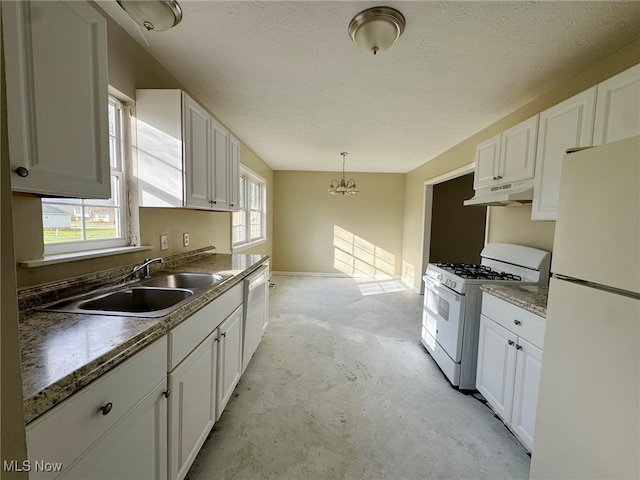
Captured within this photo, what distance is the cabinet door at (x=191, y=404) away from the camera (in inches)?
46.9

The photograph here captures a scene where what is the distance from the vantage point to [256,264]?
246 centimetres

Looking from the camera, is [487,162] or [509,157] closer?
[509,157]

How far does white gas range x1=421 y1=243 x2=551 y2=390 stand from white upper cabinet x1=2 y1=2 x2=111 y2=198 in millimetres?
2454

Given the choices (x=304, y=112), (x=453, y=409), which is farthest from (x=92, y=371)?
(x=304, y=112)

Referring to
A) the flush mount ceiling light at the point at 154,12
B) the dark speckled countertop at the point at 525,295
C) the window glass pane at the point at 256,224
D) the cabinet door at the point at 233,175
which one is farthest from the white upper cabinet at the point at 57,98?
the window glass pane at the point at 256,224

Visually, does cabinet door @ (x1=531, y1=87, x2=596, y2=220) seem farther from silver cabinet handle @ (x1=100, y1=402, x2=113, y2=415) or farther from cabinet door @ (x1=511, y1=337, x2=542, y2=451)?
silver cabinet handle @ (x1=100, y1=402, x2=113, y2=415)

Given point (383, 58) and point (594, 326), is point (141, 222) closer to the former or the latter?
point (383, 58)

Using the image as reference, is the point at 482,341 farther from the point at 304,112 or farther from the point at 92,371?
the point at 304,112

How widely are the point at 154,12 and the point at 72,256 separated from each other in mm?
1236

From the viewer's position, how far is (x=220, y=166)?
243cm

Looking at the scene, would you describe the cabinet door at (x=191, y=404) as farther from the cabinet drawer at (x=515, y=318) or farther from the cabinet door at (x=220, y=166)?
the cabinet drawer at (x=515, y=318)

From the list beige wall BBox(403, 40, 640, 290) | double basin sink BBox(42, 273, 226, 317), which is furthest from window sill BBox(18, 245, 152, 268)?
beige wall BBox(403, 40, 640, 290)

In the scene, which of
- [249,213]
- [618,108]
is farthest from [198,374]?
→ [249,213]

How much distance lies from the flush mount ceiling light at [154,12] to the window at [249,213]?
2.50 meters
